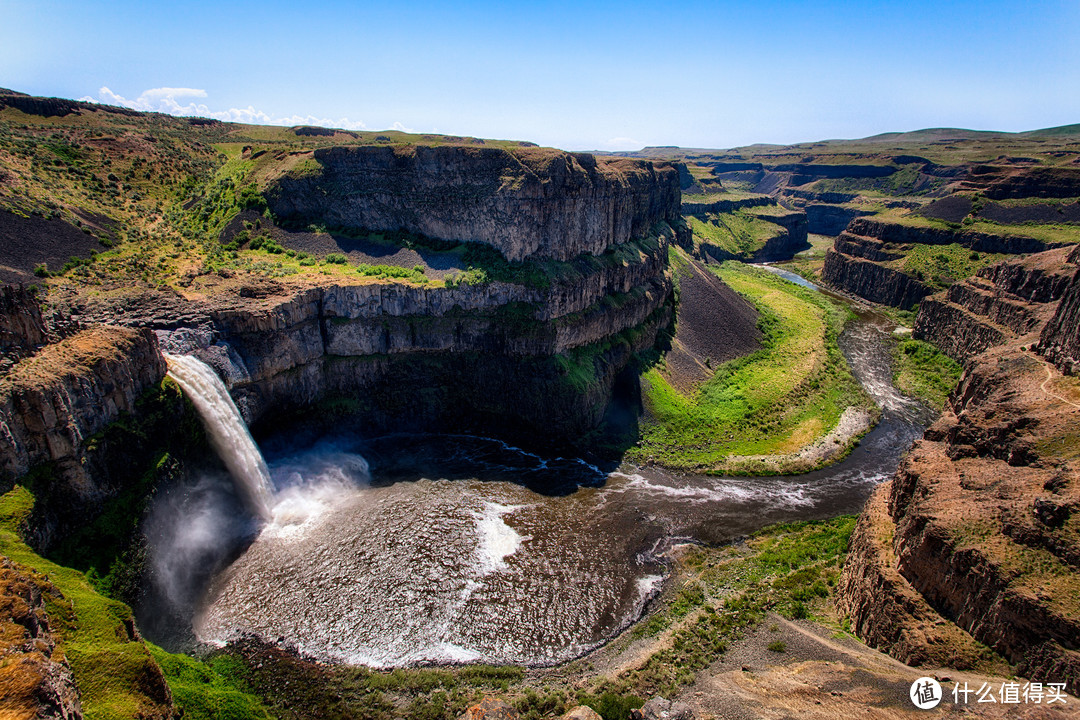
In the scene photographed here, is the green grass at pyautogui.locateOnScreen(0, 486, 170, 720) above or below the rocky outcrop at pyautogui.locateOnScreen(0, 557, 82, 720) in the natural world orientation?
below

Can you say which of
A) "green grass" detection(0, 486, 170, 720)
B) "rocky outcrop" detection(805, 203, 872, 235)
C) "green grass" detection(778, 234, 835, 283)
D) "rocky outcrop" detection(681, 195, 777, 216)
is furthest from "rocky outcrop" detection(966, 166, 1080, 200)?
"green grass" detection(0, 486, 170, 720)

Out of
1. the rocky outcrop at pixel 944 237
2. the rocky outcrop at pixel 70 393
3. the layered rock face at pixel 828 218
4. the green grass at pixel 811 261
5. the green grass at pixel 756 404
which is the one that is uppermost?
the layered rock face at pixel 828 218

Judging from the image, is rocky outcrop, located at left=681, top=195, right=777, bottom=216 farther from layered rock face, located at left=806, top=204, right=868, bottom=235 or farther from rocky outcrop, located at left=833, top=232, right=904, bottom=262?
rocky outcrop, located at left=833, top=232, right=904, bottom=262

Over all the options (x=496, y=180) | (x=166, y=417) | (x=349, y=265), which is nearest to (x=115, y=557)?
(x=166, y=417)

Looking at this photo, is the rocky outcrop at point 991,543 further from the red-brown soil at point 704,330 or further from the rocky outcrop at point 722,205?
the rocky outcrop at point 722,205

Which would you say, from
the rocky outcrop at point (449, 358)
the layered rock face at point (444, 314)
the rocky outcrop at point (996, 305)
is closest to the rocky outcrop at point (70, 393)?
the layered rock face at point (444, 314)

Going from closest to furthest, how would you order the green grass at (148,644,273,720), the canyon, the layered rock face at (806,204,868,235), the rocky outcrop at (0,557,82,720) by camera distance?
the rocky outcrop at (0,557,82,720) < the green grass at (148,644,273,720) < the canyon < the layered rock face at (806,204,868,235)

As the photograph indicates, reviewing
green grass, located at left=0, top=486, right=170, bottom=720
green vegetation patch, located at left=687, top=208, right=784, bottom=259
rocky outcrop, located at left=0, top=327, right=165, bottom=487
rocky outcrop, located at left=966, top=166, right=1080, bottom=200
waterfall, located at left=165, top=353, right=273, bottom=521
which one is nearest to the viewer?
green grass, located at left=0, top=486, right=170, bottom=720

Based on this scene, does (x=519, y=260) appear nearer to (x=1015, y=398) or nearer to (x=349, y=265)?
(x=349, y=265)
